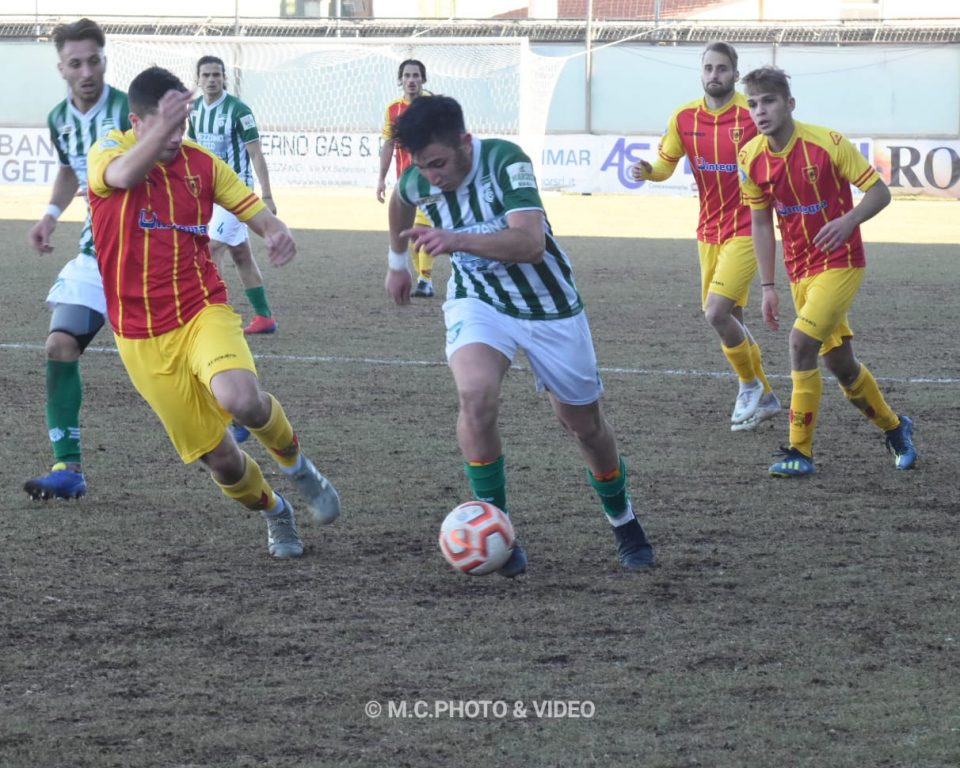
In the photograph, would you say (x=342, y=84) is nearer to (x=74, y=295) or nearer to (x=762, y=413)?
(x=762, y=413)

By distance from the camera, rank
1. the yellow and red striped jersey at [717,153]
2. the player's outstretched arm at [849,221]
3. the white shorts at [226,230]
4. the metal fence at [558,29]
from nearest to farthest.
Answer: the player's outstretched arm at [849,221], the yellow and red striped jersey at [717,153], the white shorts at [226,230], the metal fence at [558,29]

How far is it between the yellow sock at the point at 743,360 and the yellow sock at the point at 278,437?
3343mm

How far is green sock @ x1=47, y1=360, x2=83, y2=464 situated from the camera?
618 centimetres

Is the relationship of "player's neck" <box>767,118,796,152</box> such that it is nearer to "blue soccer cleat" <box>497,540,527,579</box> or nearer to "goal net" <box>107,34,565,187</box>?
"blue soccer cleat" <box>497,540,527,579</box>

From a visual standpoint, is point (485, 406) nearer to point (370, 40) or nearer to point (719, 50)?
point (719, 50)

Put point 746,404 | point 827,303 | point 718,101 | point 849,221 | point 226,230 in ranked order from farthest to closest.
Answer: point 226,230, point 718,101, point 746,404, point 827,303, point 849,221

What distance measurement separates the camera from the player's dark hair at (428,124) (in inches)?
178

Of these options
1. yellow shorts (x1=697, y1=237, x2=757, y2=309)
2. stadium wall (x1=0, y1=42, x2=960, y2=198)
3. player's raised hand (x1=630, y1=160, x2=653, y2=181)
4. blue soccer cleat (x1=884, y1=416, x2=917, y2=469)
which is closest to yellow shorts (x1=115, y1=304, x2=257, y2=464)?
blue soccer cleat (x1=884, y1=416, x2=917, y2=469)

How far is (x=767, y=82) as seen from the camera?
6430mm

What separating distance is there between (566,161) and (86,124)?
23556 mm

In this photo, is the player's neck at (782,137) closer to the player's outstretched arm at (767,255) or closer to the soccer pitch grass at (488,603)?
the player's outstretched arm at (767,255)

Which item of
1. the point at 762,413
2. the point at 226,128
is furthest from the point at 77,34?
the point at 226,128

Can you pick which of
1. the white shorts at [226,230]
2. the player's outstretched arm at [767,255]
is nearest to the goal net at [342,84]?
the white shorts at [226,230]

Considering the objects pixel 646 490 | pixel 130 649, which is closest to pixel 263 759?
pixel 130 649
